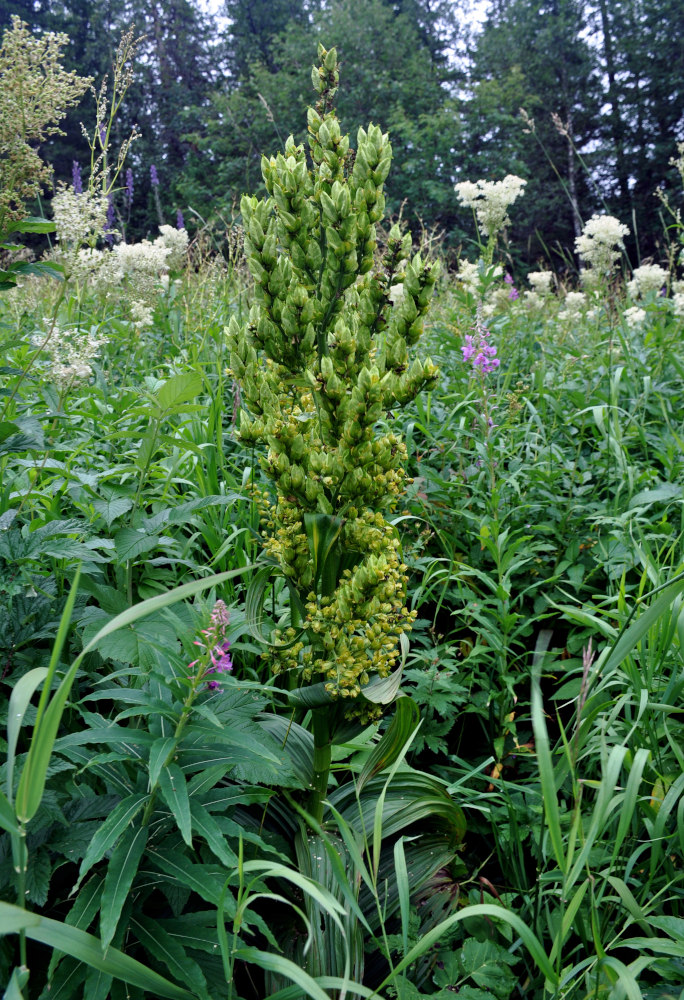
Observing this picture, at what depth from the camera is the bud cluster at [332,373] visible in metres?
1.33

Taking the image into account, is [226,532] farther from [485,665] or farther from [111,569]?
[485,665]

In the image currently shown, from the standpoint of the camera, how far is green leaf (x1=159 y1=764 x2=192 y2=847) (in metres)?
0.94

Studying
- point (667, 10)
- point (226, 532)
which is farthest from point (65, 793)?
point (667, 10)

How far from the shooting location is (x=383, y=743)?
1507mm

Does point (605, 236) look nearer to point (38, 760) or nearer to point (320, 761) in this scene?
point (320, 761)

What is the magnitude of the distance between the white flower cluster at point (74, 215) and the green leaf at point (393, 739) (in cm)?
149

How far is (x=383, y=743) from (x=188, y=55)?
36840 mm

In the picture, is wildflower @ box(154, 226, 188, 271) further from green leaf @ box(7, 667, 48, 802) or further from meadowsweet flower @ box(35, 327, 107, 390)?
green leaf @ box(7, 667, 48, 802)

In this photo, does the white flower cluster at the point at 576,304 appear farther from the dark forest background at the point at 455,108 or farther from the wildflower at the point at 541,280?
the dark forest background at the point at 455,108

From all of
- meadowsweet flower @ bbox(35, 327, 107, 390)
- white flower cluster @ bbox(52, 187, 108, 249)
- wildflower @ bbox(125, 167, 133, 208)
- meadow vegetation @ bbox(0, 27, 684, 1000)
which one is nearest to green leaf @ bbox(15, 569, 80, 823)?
meadow vegetation @ bbox(0, 27, 684, 1000)

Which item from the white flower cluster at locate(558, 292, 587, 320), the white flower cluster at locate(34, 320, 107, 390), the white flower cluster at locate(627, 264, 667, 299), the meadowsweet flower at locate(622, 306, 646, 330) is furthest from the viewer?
the white flower cluster at locate(558, 292, 587, 320)

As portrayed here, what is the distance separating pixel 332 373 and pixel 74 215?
1032 mm

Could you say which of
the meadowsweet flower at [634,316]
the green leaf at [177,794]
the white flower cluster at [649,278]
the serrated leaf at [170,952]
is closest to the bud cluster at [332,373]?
the green leaf at [177,794]

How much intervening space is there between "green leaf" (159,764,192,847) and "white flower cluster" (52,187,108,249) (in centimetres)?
140
